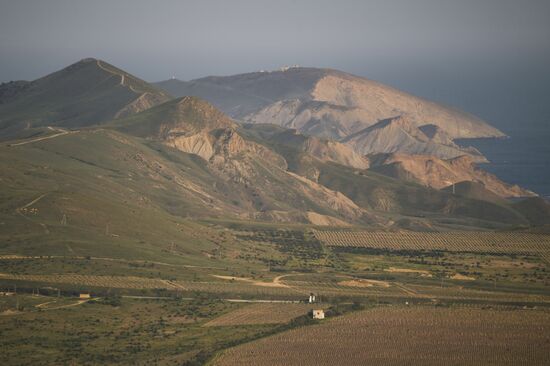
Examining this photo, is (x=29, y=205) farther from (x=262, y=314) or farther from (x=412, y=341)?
(x=412, y=341)

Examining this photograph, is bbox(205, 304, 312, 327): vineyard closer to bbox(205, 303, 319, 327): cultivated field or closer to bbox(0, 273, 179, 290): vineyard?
bbox(205, 303, 319, 327): cultivated field

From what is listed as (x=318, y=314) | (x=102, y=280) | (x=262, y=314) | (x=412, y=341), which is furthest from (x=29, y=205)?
(x=412, y=341)

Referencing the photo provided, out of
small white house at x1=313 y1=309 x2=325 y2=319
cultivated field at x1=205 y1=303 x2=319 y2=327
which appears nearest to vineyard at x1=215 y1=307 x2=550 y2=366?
small white house at x1=313 y1=309 x2=325 y2=319

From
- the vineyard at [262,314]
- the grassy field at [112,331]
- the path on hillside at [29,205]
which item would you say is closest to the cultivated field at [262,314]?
the vineyard at [262,314]

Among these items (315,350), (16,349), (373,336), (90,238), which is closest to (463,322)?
(373,336)

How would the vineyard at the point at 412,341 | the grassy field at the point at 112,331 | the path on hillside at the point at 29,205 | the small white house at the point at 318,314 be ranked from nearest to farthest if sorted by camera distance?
the vineyard at the point at 412,341 < the grassy field at the point at 112,331 < the small white house at the point at 318,314 < the path on hillside at the point at 29,205

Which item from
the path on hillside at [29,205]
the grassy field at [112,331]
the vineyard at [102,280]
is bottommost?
the grassy field at [112,331]

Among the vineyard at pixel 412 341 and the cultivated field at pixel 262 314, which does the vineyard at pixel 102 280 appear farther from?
the vineyard at pixel 412 341
